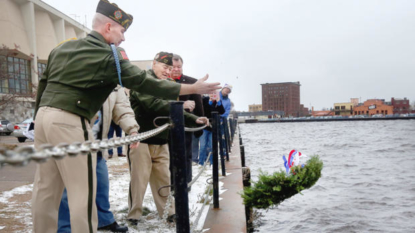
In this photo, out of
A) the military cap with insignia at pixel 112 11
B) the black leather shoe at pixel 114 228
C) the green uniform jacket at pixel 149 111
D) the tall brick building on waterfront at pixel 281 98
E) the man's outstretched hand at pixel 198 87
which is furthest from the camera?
the tall brick building on waterfront at pixel 281 98

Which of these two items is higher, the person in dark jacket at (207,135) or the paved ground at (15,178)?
the person in dark jacket at (207,135)

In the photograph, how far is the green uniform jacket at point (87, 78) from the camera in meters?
2.09

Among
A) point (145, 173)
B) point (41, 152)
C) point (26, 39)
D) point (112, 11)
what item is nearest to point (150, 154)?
point (145, 173)

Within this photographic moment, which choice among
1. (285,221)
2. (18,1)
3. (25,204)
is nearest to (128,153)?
(25,204)

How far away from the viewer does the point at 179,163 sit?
2148mm

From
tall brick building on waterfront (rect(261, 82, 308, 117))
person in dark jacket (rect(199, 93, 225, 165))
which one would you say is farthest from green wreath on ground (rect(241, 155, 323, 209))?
tall brick building on waterfront (rect(261, 82, 308, 117))

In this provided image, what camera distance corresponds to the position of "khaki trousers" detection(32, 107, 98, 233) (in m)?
2.09

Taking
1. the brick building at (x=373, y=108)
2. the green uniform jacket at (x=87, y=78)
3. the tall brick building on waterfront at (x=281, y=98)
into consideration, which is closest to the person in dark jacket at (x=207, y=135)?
the green uniform jacket at (x=87, y=78)

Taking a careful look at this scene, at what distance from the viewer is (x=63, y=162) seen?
208 centimetres

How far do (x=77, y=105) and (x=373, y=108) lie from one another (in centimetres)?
16599

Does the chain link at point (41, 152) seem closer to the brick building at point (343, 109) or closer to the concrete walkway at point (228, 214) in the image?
the concrete walkway at point (228, 214)

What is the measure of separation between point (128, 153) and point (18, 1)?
1597 inches

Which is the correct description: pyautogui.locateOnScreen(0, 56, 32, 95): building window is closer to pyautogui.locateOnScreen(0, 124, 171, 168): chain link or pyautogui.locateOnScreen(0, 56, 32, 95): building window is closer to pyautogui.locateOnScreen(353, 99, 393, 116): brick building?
pyautogui.locateOnScreen(0, 124, 171, 168): chain link

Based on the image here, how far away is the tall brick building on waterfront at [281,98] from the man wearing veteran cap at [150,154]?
165 meters
